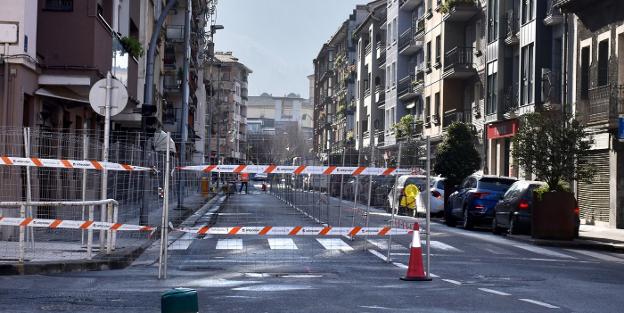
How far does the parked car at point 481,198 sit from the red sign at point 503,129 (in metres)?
11.1

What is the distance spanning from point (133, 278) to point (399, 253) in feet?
22.4

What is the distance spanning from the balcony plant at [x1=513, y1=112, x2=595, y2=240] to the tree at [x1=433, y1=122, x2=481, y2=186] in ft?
37.2

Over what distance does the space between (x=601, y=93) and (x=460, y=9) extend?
17655 millimetres

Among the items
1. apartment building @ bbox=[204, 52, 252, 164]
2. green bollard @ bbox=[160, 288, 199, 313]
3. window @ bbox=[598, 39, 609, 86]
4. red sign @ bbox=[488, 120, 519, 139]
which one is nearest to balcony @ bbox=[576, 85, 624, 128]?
window @ bbox=[598, 39, 609, 86]

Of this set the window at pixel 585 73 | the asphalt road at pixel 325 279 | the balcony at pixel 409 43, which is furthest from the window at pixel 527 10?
the balcony at pixel 409 43

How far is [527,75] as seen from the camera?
135 feet

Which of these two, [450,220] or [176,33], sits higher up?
[176,33]

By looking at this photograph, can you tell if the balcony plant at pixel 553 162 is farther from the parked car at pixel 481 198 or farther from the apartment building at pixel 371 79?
the apartment building at pixel 371 79

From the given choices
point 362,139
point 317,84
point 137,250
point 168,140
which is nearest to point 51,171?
point 137,250

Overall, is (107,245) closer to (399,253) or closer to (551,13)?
(399,253)

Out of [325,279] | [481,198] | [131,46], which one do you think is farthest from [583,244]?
[131,46]

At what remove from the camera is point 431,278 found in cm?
1451

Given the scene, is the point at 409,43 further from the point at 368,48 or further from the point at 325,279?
the point at 325,279

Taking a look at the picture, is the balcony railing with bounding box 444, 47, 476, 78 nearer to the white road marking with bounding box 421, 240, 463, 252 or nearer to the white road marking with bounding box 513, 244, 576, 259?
the white road marking with bounding box 513, 244, 576, 259
